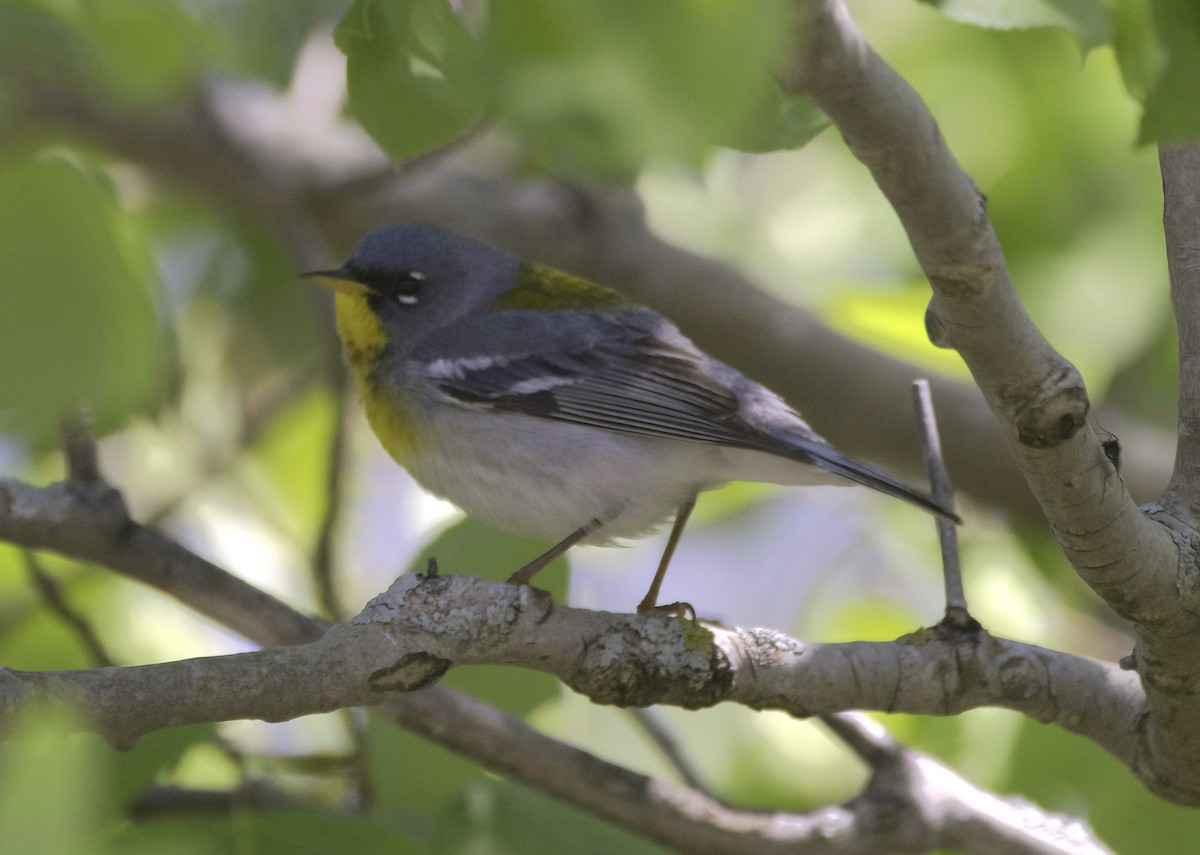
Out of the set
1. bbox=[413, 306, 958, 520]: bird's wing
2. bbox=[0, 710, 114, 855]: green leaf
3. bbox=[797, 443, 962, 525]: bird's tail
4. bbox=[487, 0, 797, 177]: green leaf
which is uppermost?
bbox=[413, 306, 958, 520]: bird's wing

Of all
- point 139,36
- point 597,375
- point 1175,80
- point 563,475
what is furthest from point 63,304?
point 597,375

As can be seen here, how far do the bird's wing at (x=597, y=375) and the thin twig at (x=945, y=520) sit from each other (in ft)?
1.36

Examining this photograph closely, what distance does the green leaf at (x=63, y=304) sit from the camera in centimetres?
86

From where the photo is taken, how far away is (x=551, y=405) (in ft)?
9.14

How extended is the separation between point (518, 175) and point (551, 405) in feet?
5.15

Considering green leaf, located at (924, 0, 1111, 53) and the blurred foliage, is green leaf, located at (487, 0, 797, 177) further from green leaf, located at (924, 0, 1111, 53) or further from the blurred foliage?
green leaf, located at (924, 0, 1111, 53)

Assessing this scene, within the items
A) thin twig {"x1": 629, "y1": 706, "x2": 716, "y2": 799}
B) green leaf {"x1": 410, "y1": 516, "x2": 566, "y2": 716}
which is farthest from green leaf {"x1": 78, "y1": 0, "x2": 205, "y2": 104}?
thin twig {"x1": 629, "y1": 706, "x2": 716, "y2": 799}

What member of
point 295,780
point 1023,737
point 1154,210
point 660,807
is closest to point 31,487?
point 295,780

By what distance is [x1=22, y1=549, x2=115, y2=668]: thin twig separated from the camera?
2342mm

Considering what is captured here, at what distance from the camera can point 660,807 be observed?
227cm

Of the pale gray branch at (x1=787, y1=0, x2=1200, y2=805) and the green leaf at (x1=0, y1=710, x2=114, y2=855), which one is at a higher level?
the pale gray branch at (x1=787, y1=0, x2=1200, y2=805)

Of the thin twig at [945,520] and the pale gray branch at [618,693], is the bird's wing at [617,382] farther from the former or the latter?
the pale gray branch at [618,693]

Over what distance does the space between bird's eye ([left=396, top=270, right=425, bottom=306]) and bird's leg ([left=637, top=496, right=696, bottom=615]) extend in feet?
3.29

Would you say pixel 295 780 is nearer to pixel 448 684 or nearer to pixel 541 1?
pixel 448 684
